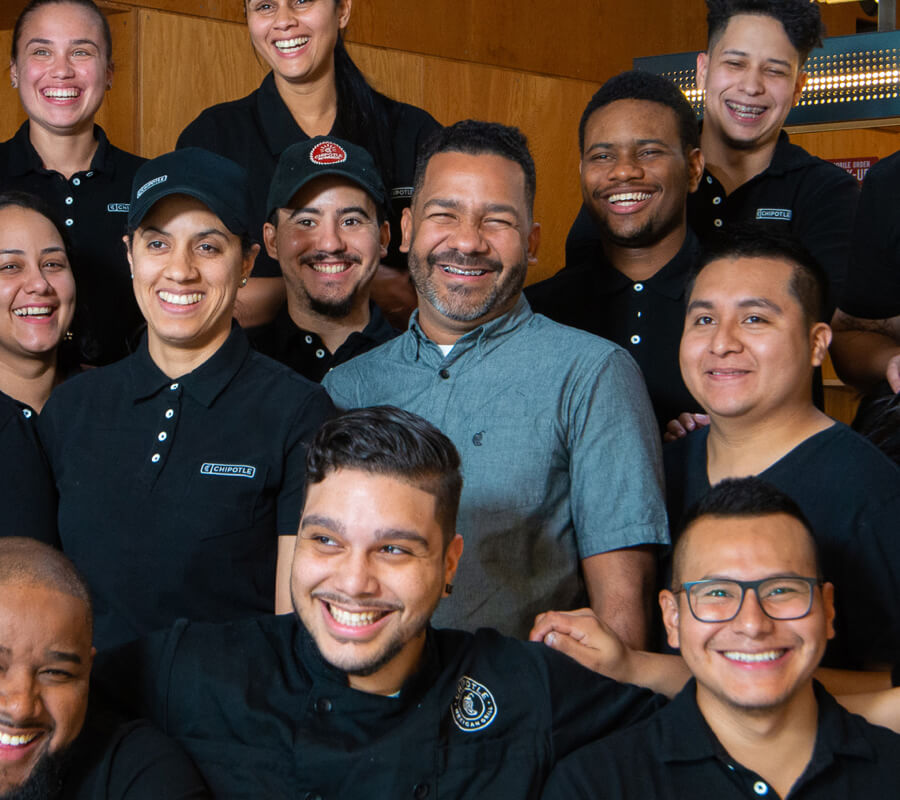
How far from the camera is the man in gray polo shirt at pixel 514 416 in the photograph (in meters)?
2.18

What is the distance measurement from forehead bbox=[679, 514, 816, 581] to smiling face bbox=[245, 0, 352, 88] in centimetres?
169

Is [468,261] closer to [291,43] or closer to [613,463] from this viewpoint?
[613,463]

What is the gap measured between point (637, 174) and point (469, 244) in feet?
2.29

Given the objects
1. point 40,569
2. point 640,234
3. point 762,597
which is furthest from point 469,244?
point 40,569

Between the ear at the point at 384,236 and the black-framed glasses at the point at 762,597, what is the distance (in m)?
1.31

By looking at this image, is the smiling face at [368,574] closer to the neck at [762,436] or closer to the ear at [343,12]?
the neck at [762,436]

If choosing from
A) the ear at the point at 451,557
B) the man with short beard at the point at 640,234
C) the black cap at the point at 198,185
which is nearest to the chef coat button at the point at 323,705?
the ear at the point at 451,557

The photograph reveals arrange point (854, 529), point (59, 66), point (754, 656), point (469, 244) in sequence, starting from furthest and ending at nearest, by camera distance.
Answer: point (59, 66) < point (469, 244) < point (854, 529) < point (754, 656)

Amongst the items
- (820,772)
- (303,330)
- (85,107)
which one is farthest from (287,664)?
(85,107)

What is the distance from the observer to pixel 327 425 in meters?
1.92

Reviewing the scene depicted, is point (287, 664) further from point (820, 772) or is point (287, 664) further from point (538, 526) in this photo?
point (820, 772)

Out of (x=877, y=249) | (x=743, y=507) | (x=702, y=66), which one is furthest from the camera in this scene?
(x=702, y=66)

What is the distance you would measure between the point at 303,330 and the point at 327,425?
0.93 metres

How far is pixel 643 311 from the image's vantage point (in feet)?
9.34
